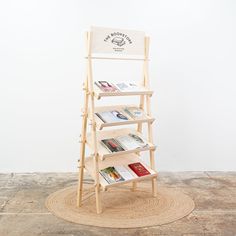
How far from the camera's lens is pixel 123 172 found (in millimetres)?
3449

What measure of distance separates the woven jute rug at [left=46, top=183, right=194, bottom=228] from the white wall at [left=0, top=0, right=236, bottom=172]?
2.59ft

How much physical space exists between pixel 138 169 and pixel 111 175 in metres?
0.28

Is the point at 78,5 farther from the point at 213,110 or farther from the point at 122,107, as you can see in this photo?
the point at 213,110

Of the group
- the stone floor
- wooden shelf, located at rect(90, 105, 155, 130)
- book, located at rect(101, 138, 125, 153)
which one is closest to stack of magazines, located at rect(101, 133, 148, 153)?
book, located at rect(101, 138, 125, 153)

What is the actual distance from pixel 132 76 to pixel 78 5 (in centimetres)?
95

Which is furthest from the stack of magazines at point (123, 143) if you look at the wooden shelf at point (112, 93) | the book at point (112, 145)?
the wooden shelf at point (112, 93)

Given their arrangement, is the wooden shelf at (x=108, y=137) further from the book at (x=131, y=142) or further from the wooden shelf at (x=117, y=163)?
the wooden shelf at (x=117, y=163)

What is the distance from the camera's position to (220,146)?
463 cm

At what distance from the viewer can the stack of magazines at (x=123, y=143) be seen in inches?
134

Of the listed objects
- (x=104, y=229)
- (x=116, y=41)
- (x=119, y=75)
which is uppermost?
(x=116, y=41)

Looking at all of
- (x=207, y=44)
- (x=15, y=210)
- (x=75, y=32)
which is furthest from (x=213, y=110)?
(x=15, y=210)

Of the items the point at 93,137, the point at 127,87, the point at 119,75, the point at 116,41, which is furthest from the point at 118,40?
the point at 119,75

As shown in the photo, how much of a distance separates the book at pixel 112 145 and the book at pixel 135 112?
0.89ft

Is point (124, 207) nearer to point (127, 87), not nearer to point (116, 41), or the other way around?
point (127, 87)
